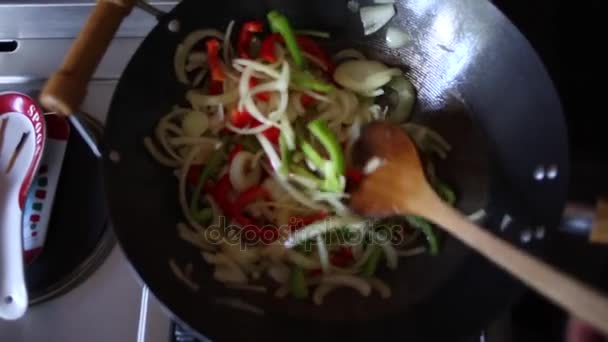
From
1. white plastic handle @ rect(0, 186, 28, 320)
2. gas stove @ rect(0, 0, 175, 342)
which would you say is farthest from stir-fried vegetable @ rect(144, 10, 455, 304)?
white plastic handle @ rect(0, 186, 28, 320)

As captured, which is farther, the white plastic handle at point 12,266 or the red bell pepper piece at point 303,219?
the red bell pepper piece at point 303,219

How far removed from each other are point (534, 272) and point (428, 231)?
30cm

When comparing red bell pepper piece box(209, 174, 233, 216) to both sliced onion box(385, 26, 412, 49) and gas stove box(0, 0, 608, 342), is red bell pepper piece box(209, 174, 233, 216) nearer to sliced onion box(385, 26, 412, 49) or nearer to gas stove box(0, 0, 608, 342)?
gas stove box(0, 0, 608, 342)

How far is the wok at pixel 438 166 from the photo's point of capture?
0.99 meters

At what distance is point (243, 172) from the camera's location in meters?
1.14

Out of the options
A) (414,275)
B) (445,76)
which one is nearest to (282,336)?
(414,275)

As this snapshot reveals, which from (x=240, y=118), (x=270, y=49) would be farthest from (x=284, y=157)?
(x=270, y=49)

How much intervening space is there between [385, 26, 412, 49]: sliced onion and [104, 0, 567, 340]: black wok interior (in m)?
0.03

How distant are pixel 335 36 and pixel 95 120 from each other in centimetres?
52

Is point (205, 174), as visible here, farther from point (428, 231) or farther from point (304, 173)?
point (428, 231)

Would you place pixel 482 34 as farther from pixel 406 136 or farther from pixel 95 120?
pixel 95 120

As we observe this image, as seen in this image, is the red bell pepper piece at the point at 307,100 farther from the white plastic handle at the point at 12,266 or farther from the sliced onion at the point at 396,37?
the white plastic handle at the point at 12,266

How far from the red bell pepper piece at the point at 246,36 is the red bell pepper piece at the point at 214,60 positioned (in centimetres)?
5

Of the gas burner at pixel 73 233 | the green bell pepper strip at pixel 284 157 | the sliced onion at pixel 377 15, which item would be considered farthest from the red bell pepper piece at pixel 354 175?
the gas burner at pixel 73 233
